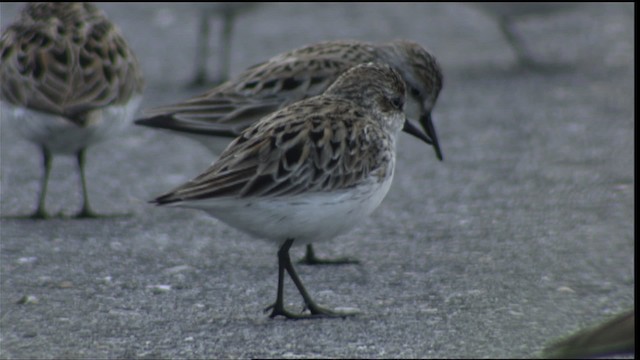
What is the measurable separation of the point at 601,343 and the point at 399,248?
4.10 metres

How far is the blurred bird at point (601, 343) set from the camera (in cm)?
413

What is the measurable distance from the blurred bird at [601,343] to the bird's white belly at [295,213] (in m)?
2.23

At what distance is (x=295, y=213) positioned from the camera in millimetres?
6414

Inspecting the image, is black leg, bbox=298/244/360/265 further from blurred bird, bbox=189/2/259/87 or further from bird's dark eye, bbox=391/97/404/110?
blurred bird, bbox=189/2/259/87

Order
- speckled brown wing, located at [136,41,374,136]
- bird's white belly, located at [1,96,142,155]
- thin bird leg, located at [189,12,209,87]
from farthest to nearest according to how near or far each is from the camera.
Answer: thin bird leg, located at [189,12,209,87]
bird's white belly, located at [1,96,142,155]
speckled brown wing, located at [136,41,374,136]

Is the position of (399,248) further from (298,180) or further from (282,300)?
(298,180)

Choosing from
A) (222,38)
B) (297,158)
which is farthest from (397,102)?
(222,38)

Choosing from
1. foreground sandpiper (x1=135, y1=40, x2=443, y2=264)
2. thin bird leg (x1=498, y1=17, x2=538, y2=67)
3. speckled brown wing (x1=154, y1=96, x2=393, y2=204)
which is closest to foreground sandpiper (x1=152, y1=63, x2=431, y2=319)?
speckled brown wing (x1=154, y1=96, x2=393, y2=204)

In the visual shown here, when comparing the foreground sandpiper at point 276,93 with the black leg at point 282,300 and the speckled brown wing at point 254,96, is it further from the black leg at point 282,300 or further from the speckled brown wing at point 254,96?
the black leg at point 282,300

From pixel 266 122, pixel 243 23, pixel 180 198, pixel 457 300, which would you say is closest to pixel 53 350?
pixel 180 198

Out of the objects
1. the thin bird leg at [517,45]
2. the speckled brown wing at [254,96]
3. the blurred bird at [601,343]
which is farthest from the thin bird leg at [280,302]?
the thin bird leg at [517,45]

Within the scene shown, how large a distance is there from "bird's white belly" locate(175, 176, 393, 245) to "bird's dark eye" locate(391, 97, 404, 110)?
0.82m

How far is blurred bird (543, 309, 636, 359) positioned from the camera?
163 inches

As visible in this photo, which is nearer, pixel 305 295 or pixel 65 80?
pixel 305 295
